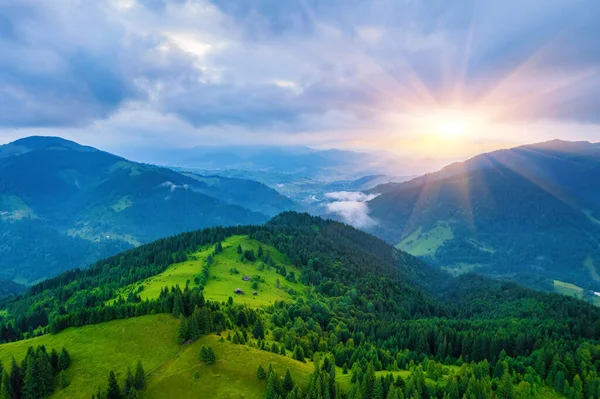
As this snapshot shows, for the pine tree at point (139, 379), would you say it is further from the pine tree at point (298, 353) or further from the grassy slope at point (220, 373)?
the pine tree at point (298, 353)

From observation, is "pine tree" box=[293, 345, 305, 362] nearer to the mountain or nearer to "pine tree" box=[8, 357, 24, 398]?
the mountain

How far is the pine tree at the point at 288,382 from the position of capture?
105 m

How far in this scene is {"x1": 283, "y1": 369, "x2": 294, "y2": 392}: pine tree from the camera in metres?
105

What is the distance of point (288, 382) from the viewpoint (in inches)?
4166

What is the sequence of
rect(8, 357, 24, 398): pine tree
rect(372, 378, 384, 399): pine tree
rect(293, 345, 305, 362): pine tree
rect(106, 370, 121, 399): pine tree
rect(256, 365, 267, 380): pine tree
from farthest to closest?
rect(293, 345, 305, 362): pine tree, rect(256, 365, 267, 380): pine tree, rect(372, 378, 384, 399): pine tree, rect(8, 357, 24, 398): pine tree, rect(106, 370, 121, 399): pine tree

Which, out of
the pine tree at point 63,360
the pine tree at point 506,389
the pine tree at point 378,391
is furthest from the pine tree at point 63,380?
the pine tree at point 506,389

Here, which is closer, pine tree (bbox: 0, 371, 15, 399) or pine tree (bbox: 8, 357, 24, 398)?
pine tree (bbox: 0, 371, 15, 399)

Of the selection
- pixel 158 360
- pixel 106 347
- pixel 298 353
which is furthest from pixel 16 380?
pixel 298 353

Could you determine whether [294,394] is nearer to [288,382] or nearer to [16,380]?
[288,382]

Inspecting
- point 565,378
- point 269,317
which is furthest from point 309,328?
point 565,378

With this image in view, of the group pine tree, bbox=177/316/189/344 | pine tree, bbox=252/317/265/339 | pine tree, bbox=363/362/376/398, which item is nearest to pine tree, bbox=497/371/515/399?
pine tree, bbox=363/362/376/398

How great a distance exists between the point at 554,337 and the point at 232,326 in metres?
141

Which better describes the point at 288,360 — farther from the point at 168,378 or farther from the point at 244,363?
the point at 168,378

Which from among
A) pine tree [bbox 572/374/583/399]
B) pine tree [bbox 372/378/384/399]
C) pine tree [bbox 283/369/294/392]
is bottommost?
pine tree [bbox 572/374/583/399]
